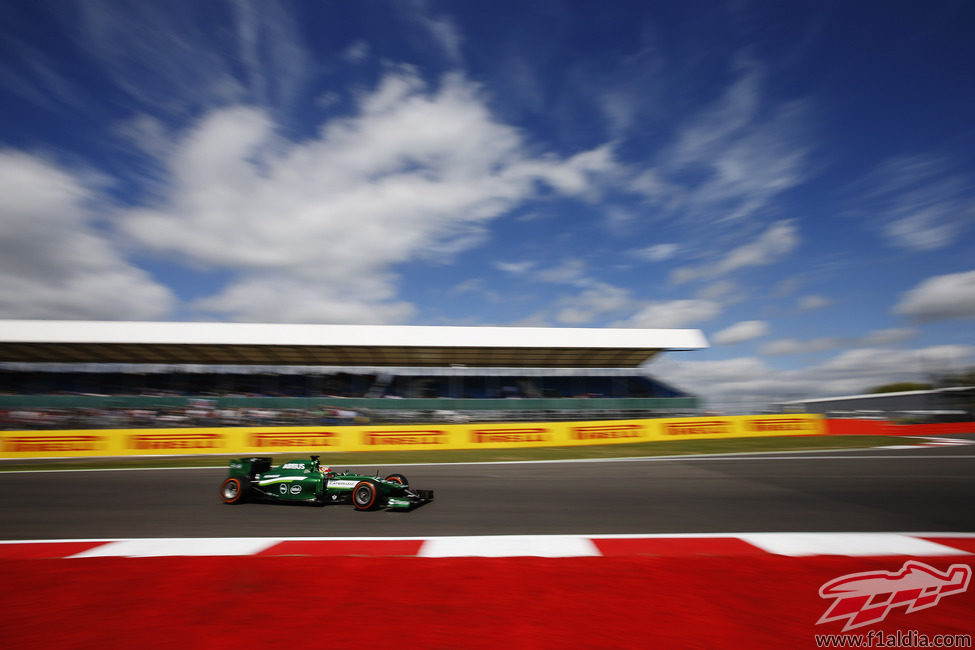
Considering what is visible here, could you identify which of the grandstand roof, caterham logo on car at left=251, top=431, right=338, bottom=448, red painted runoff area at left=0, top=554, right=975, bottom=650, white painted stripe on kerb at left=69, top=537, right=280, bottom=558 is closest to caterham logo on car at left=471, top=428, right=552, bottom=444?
caterham logo on car at left=251, top=431, right=338, bottom=448

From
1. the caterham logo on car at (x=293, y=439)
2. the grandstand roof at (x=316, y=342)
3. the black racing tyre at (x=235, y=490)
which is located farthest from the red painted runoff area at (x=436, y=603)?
the grandstand roof at (x=316, y=342)

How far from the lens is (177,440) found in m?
16.6

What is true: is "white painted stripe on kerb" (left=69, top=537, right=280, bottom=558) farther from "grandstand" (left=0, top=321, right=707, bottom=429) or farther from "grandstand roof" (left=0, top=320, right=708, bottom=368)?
"grandstand roof" (left=0, top=320, right=708, bottom=368)

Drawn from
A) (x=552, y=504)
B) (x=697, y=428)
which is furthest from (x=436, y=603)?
(x=697, y=428)

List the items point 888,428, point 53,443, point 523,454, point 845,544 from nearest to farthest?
point 845,544, point 523,454, point 53,443, point 888,428

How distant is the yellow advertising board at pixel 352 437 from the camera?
15992 mm

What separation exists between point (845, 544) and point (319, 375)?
1143 inches

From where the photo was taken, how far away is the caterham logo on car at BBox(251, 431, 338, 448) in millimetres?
16625

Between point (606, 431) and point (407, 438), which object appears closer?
point (407, 438)

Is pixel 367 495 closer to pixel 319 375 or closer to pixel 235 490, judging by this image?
pixel 235 490

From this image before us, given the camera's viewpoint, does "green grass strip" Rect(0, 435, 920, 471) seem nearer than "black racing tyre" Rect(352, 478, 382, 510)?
No

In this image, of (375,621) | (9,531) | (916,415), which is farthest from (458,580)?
(916,415)

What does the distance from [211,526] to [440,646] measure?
13.2 feet

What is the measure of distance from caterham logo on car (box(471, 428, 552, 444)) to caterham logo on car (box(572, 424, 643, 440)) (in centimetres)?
117
